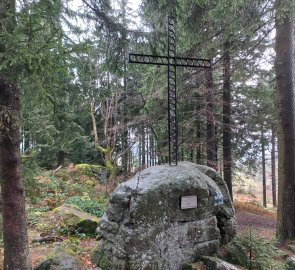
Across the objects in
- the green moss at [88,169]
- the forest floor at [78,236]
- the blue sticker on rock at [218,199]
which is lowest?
the forest floor at [78,236]

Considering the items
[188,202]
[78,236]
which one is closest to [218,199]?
[188,202]

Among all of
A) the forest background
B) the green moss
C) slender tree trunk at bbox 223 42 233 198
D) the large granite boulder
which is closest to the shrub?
the forest background

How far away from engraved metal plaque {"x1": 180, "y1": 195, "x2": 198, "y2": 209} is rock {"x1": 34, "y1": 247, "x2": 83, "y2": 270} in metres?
2.08

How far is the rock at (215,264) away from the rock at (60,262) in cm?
209

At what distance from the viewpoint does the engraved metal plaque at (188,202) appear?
14.4 feet

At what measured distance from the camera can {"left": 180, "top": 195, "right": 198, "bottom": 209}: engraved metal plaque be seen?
438 cm

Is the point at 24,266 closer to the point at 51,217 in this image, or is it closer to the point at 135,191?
the point at 135,191

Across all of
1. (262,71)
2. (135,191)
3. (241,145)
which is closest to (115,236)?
(135,191)

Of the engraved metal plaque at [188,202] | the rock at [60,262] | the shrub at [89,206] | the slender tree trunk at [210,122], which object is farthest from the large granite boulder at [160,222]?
the slender tree trunk at [210,122]

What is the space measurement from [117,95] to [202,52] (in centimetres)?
708

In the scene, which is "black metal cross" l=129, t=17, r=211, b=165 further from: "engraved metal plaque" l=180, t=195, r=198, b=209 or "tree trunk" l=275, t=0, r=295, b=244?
"tree trunk" l=275, t=0, r=295, b=244

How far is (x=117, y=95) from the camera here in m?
14.3

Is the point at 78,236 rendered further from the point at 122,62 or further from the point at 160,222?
the point at 122,62

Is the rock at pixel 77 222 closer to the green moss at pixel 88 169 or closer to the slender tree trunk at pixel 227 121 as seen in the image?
the slender tree trunk at pixel 227 121
